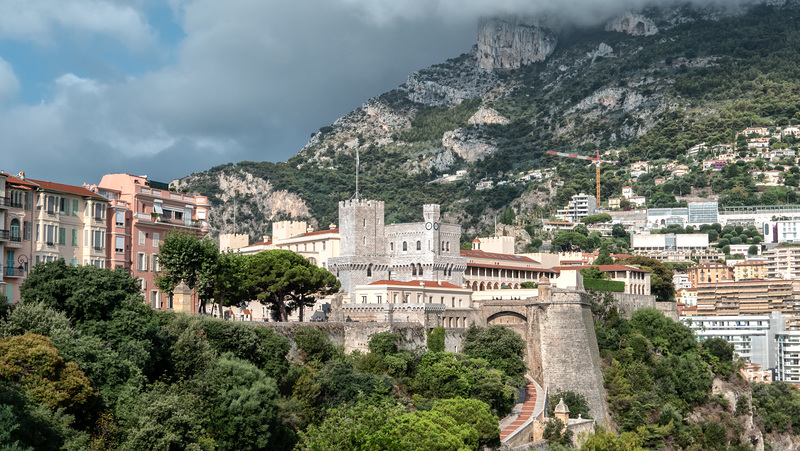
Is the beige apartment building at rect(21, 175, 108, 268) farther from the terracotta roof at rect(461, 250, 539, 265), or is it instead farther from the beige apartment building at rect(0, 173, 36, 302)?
the terracotta roof at rect(461, 250, 539, 265)

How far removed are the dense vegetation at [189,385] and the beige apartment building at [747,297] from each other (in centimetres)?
12266

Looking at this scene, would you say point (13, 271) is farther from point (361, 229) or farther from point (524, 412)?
point (361, 229)

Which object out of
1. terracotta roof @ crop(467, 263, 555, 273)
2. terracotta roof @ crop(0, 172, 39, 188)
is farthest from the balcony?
terracotta roof @ crop(467, 263, 555, 273)

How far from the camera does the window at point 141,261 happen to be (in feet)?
207

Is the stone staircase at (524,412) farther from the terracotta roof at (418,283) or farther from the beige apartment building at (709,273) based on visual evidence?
the beige apartment building at (709,273)

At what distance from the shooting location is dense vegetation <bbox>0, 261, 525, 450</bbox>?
127 ft

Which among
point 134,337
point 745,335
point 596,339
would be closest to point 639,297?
point 596,339

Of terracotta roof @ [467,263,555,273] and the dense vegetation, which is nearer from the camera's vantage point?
the dense vegetation

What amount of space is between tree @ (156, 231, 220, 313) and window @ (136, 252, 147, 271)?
129 centimetres

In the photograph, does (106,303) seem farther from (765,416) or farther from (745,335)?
(745,335)

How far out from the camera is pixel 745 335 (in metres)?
160

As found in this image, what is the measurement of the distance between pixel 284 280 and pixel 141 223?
1462 centimetres

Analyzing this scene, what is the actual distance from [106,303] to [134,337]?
210 centimetres

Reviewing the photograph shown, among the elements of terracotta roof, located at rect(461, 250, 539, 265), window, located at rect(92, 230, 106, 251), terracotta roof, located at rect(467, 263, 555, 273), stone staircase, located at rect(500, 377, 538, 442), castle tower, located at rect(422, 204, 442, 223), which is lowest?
stone staircase, located at rect(500, 377, 538, 442)
